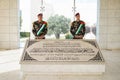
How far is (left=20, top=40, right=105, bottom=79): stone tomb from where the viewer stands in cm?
518

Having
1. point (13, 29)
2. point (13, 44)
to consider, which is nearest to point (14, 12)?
point (13, 29)

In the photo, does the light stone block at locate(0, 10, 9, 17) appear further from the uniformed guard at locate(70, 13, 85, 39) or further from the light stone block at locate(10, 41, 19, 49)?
the uniformed guard at locate(70, 13, 85, 39)

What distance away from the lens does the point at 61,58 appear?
5293mm

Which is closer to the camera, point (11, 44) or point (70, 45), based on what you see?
point (70, 45)

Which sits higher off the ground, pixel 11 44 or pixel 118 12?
pixel 118 12

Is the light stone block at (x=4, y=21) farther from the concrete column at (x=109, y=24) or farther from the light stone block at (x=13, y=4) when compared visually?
the concrete column at (x=109, y=24)

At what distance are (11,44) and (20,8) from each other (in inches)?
72.8

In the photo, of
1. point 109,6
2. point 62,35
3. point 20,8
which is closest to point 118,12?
point 109,6

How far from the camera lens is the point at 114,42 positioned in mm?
11375

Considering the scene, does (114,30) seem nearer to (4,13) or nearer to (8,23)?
(8,23)

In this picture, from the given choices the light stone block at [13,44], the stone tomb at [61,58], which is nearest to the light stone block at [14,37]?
the light stone block at [13,44]

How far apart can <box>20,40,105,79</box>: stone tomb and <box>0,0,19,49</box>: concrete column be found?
19.7 feet

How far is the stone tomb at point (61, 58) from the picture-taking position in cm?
518

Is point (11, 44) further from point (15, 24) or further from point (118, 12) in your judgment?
point (118, 12)
